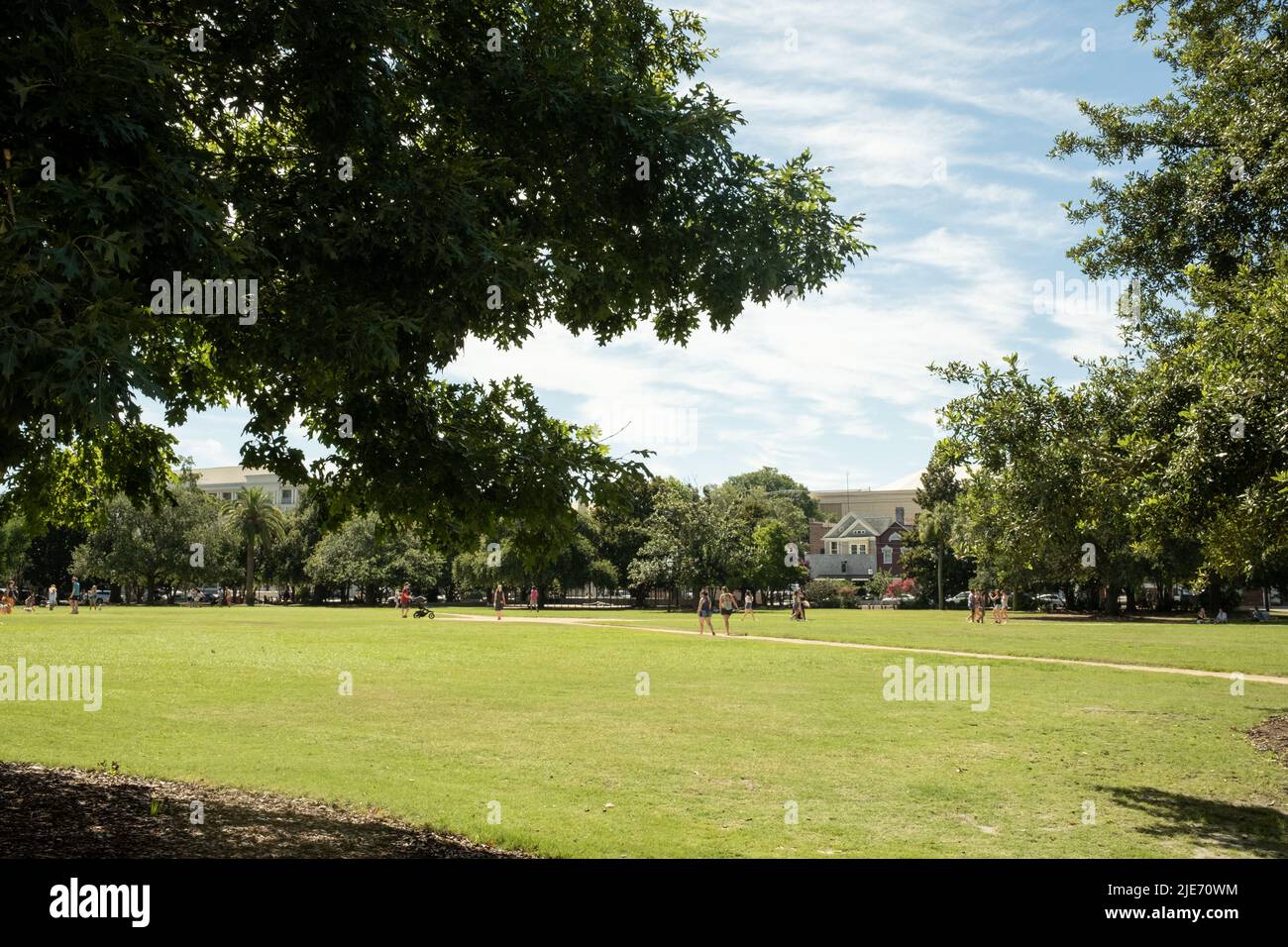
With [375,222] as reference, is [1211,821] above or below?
below

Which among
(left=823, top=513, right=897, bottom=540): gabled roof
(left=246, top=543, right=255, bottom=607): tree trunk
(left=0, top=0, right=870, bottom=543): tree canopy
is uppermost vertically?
(left=0, top=0, right=870, bottom=543): tree canopy

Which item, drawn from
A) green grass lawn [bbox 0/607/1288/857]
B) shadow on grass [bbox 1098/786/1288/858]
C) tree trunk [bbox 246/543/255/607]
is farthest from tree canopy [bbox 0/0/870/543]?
tree trunk [bbox 246/543/255/607]

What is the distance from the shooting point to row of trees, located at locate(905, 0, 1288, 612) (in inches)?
484

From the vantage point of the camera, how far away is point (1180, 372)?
45.2 feet

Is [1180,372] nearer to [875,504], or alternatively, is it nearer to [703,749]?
[703,749]

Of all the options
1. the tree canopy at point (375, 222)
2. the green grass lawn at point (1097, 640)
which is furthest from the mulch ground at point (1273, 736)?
the tree canopy at point (375, 222)

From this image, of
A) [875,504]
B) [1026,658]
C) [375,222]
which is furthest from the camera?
[875,504]

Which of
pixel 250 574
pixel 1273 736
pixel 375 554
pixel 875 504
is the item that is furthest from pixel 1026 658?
pixel 875 504

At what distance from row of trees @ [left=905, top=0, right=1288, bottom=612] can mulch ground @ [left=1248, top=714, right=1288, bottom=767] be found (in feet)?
9.04

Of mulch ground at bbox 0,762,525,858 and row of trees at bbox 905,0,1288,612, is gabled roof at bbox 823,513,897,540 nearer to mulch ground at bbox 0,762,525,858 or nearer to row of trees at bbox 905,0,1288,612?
row of trees at bbox 905,0,1288,612

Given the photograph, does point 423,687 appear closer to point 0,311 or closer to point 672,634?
point 0,311

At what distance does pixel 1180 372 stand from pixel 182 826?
1332cm

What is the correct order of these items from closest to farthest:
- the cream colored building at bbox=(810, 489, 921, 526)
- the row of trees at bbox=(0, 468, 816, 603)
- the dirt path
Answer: the dirt path
the row of trees at bbox=(0, 468, 816, 603)
the cream colored building at bbox=(810, 489, 921, 526)

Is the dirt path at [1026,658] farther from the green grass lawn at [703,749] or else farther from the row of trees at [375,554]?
the row of trees at [375,554]
